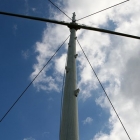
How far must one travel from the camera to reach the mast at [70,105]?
24.3 ft

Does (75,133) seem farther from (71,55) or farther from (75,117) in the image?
(71,55)

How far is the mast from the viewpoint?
742 centimetres

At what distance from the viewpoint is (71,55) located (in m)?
10.4

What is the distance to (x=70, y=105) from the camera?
8273 millimetres

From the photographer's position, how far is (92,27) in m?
12.6

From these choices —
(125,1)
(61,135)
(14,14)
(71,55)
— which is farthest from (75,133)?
(125,1)

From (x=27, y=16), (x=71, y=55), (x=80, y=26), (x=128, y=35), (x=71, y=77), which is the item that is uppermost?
(x=27, y=16)

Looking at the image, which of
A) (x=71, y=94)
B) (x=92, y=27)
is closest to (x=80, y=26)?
(x=92, y=27)

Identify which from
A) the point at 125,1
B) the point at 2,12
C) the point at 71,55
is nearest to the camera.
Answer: the point at 71,55

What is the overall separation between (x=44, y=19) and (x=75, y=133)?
7.15 metres

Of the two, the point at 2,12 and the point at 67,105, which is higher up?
the point at 2,12

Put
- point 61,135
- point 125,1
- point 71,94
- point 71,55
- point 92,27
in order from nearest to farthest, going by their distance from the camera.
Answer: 1. point 61,135
2. point 71,94
3. point 71,55
4. point 92,27
5. point 125,1

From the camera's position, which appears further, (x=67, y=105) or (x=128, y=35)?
(x=128, y=35)

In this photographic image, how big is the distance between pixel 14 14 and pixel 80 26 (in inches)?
136
